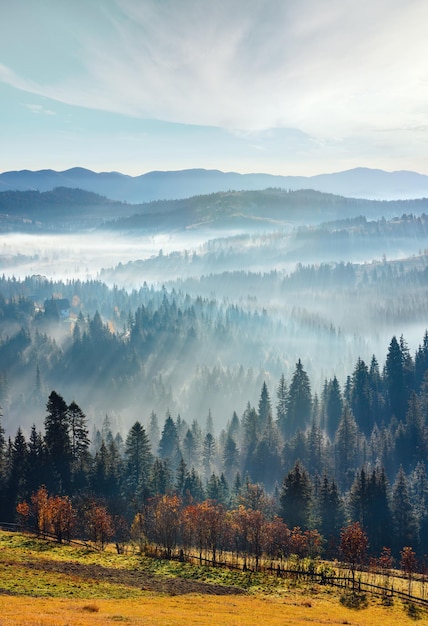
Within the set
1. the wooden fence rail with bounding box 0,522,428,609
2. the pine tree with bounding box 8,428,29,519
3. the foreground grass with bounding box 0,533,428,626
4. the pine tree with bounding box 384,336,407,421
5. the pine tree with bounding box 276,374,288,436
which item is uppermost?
the pine tree with bounding box 384,336,407,421

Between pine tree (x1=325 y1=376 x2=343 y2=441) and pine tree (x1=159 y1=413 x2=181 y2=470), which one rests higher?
pine tree (x1=325 y1=376 x2=343 y2=441)

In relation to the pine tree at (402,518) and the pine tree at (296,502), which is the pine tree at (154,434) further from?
the pine tree at (402,518)

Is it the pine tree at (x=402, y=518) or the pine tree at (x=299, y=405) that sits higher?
the pine tree at (x=299, y=405)

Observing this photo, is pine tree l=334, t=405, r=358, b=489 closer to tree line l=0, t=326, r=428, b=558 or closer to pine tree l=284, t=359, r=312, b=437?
tree line l=0, t=326, r=428, b=558

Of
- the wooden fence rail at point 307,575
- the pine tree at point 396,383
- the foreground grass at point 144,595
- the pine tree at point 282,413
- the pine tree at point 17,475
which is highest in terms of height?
the pine tree at point 396,383

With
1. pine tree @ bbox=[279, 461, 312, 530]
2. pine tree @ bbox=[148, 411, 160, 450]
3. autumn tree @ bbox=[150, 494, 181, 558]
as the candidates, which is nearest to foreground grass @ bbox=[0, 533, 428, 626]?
autumn tree @ bbox=[150, 494, 181, 558]

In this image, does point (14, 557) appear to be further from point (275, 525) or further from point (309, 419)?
point (309, 419)

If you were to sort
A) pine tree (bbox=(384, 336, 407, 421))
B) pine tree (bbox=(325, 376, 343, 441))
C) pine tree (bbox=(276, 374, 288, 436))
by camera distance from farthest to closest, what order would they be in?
1. pine tree (bbox=(276, 374, 288, 436))
2. pine tree (bbox=(384, 336, 407, 421))
3. pine tree (bbox=(325, 376, 343, 441))

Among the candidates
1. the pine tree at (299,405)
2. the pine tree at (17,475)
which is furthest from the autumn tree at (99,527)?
the pine tree at (299,405)

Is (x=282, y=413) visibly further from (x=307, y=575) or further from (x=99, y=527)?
(x=99, y=527)
